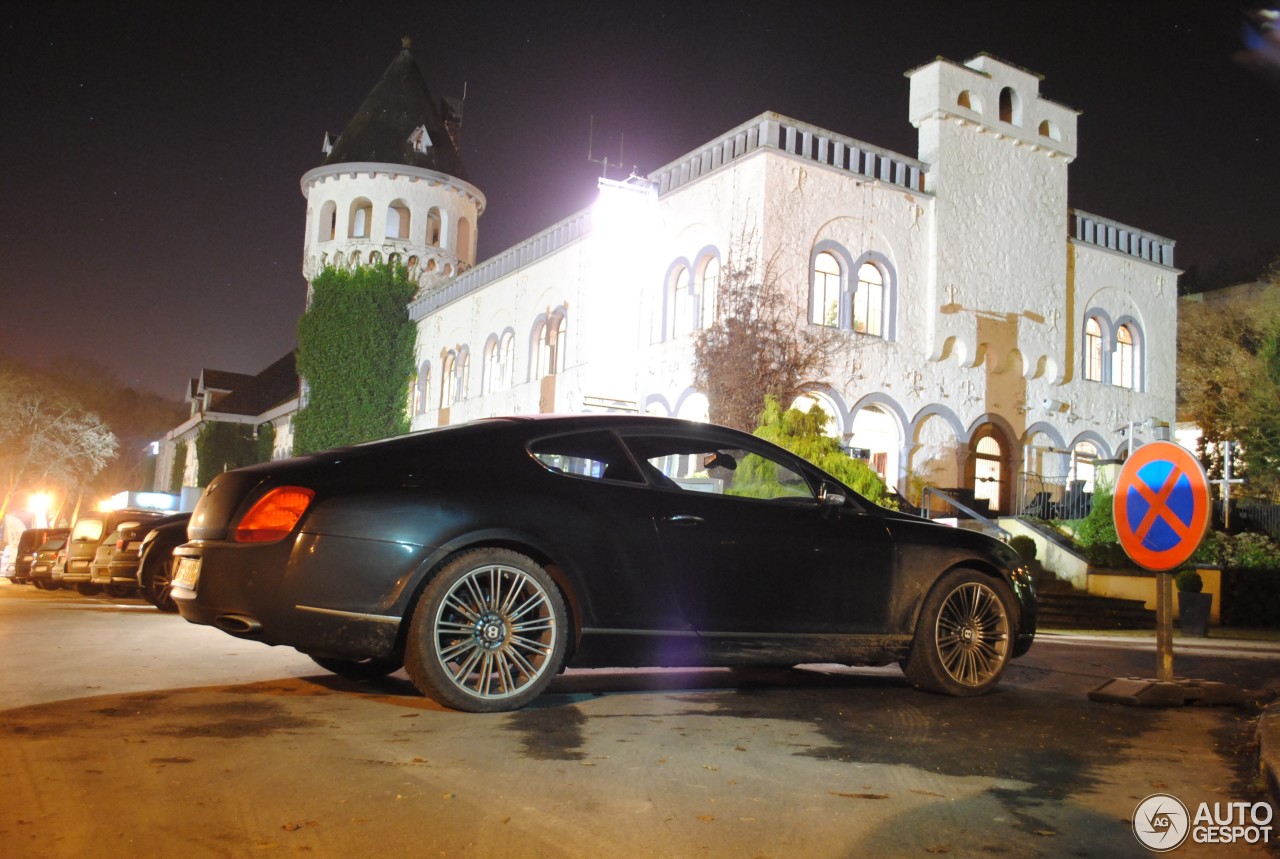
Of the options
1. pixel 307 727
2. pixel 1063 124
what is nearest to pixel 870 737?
pixel 307 727

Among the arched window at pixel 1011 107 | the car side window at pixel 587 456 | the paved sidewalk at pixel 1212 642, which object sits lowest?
the paved sidewalk at pixel 1212 642

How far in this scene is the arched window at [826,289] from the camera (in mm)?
24281

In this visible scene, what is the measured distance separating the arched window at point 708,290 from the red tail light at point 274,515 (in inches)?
747

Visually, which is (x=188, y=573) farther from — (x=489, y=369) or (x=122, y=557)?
Answer: (x=489, y=369)

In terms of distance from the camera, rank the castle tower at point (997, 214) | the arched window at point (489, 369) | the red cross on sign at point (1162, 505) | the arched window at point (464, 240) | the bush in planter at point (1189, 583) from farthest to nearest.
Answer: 1. the arched window at point (464, 240)
2. the arched window at point (489, 369)
3. the castle tower at point (997, 214)
4. the bush in planter at point (1189, 583)
5. the red cross on sign at point (1162, 505)

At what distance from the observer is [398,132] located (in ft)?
146

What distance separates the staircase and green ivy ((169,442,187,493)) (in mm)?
58080

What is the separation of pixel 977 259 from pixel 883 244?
9.30ft

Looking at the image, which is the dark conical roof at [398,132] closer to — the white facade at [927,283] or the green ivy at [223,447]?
the white facade at [927,283]

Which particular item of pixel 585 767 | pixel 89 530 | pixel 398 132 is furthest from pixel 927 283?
pixel 398 132

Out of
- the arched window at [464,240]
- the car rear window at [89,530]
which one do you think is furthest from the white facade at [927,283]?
the arched window at [464,240]

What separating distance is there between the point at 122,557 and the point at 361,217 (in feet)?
95.3

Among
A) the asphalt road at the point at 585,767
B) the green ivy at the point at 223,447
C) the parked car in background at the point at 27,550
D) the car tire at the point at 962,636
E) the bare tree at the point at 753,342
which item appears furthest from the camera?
the green ivy at the point at 223,447

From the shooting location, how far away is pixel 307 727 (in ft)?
16.8
